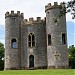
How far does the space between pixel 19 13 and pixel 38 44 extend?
265 inches

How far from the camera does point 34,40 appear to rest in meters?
48.2

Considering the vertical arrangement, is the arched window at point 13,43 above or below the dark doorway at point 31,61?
above

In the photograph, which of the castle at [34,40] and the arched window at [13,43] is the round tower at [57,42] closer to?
the castle at [34,40]

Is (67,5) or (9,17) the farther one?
(9,17)

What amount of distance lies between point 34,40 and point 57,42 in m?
4.77

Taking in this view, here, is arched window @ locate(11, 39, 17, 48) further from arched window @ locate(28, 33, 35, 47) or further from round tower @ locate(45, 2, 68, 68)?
round tower @ locate(45, 2, 68, 68)

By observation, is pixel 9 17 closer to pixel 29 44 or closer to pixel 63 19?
pixel 29 44

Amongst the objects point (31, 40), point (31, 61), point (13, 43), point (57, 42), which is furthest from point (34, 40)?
point (57, 42)

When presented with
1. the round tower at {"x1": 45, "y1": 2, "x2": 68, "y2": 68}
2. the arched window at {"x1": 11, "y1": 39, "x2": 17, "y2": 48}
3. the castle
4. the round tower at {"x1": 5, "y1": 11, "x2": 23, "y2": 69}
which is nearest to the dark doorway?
the castle

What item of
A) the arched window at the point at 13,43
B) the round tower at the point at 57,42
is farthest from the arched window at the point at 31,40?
the round tower at the point at 57,42

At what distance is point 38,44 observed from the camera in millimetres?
47938

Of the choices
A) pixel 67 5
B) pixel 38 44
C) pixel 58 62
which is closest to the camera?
pixel 67 5

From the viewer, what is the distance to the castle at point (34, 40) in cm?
4516

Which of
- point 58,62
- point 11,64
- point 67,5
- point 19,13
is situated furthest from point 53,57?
point 67,5
